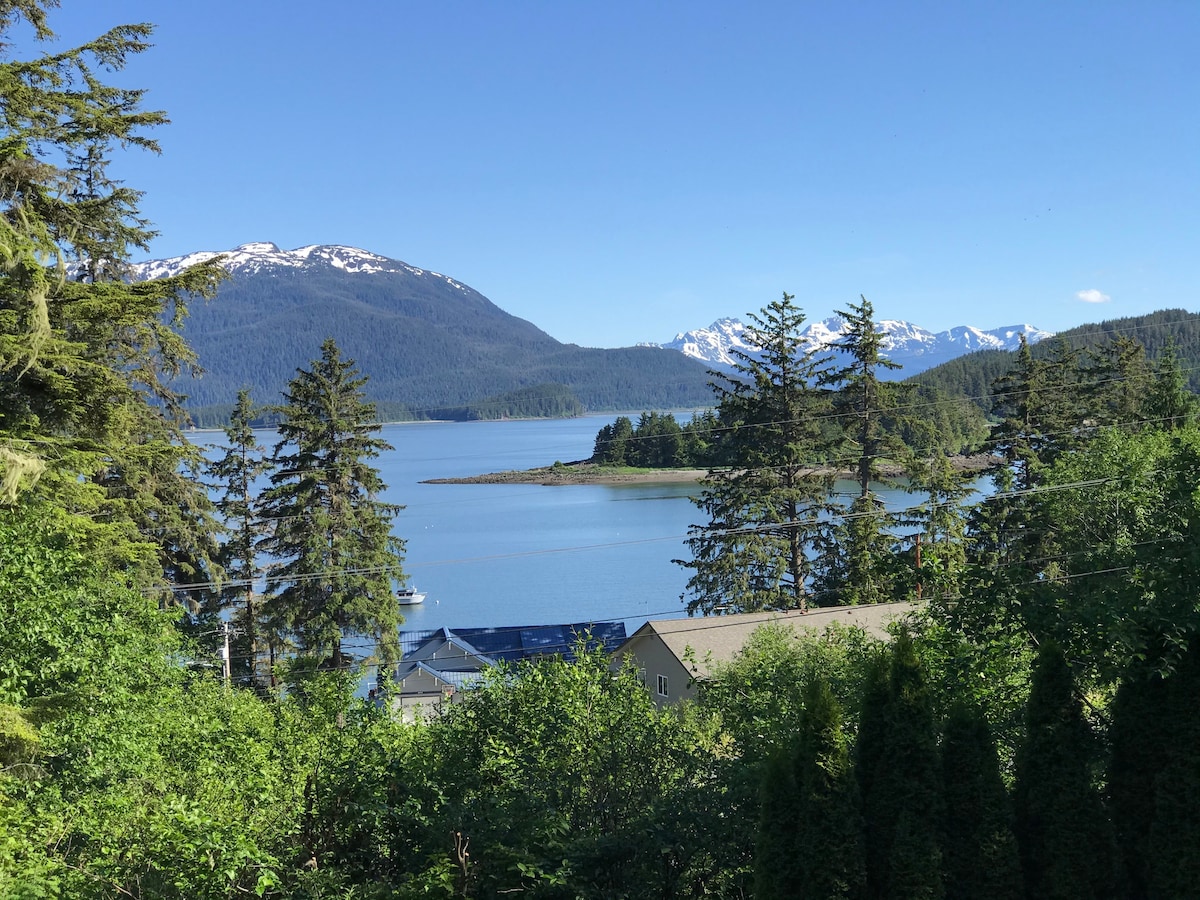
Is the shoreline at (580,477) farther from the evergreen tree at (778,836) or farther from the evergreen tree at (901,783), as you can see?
the evergreen tree at (778,836)

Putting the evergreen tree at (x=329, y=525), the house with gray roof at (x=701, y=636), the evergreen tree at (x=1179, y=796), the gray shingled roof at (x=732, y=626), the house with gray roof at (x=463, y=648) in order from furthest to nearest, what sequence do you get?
the house with gray roof at (x=463, y=648), the house with gray roof at (x=701, y=636), the gray shingled roof at (x=732, y=626), the evergreen tree at (x=329, y=525), the evergreen tree at (x=1179, y=796)

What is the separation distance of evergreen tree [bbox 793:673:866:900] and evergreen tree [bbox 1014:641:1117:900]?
1284 mm

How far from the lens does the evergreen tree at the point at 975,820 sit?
6945 mm

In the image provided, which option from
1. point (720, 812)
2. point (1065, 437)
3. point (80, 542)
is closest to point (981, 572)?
point (720, 812)

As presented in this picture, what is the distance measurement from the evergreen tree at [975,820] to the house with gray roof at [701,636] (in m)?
16.1

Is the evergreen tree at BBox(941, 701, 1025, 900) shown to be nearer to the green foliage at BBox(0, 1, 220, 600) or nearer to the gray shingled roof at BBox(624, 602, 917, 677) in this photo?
the green foliage at BBox(0, 1, 220, 600)

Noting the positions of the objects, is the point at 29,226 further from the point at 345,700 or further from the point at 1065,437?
the point at 1065,437

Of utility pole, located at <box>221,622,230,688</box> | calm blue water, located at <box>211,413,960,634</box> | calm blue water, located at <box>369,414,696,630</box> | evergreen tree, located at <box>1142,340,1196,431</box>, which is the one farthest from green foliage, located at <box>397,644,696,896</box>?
evergreen tree, located at <box>1142,340,1196,431</box>

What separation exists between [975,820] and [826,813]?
112cm

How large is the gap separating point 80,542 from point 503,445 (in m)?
158

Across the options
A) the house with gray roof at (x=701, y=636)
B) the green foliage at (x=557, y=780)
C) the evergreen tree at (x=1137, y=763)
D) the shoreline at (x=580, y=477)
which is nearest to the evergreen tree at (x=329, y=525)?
the house with gray roof at (x=701, y=636)

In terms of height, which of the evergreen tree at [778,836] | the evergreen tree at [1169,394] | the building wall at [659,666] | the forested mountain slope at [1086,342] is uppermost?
the forested mountain slope at [1086,342]

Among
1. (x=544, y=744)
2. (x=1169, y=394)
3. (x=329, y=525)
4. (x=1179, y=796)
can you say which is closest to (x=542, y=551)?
(x=329, y=525)

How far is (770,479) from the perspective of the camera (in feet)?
92.8
